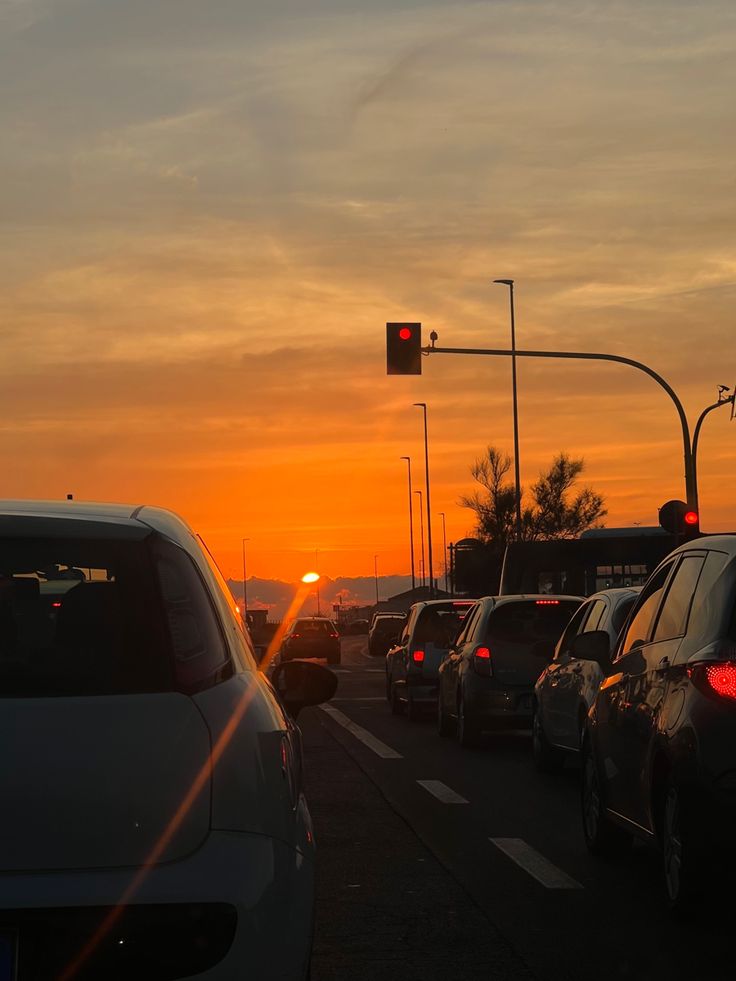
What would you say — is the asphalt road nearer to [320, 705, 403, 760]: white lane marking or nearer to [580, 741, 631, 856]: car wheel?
[580, 741, 631, 856]: car wheel

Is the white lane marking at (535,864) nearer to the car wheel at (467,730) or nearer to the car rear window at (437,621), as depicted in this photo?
the car wheel at (467,730)

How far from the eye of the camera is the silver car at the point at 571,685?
1248 cm

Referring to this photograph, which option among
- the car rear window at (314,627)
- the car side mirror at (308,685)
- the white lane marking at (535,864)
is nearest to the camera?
the car side mirror at (308,685)

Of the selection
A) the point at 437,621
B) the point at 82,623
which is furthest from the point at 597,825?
the point at 437,621

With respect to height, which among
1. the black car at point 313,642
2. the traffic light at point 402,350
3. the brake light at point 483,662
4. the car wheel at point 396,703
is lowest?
the black car at point 313,642

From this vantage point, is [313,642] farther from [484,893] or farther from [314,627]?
[484,893]

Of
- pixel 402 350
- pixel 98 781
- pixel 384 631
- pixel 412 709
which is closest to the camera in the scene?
pixel 98 781

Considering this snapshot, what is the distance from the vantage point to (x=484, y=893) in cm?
796

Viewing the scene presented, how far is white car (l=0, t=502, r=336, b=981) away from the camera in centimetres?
338

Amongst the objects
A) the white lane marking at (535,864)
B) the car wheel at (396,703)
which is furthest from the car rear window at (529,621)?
the white lane marking at (535,864)

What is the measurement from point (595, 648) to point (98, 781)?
5980 mm

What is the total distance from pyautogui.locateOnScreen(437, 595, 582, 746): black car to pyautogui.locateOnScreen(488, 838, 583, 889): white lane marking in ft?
23.1

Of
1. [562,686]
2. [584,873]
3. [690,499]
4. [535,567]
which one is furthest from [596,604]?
[535,567]

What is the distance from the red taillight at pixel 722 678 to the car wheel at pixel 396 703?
16906 millimetres
